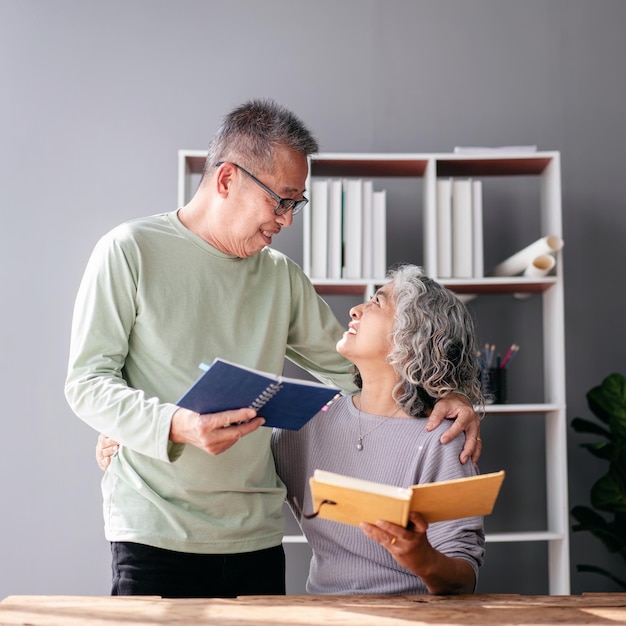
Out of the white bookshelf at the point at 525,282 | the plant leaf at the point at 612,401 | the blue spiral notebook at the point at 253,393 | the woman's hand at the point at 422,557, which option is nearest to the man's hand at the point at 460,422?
the woman's hand at the point at 422,557

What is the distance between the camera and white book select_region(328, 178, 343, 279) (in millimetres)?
2764

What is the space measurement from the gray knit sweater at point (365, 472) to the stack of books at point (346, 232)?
809 mm

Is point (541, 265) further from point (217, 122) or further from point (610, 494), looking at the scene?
point (217, 122)

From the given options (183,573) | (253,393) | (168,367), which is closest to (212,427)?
(253,393)

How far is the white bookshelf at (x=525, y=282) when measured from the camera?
8.95 feet

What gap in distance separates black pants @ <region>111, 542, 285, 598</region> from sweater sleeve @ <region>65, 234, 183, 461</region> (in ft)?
0.86

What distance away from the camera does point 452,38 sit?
3.20m

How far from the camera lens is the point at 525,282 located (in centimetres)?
276

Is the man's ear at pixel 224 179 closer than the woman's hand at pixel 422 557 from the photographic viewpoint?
No

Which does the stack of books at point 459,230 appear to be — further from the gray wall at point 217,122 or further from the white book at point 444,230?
the gray wall at point 217,122

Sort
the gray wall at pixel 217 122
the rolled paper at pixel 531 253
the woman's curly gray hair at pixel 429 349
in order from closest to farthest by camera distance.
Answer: the woman's curly gray hair at pixel 429 349
the rolled paper at pixel 531 253
the gray wall at pixel 217 122

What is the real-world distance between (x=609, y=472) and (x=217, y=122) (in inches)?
74.8

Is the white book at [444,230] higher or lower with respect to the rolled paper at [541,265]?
higher

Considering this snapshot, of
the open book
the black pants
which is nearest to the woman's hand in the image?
the open book
